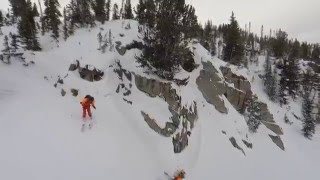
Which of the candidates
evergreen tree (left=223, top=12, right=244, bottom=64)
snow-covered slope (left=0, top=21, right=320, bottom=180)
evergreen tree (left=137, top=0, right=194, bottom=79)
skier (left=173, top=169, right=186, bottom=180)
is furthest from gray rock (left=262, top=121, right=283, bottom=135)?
evergreen tree (left=223, top=12, right=244, bottom=64)

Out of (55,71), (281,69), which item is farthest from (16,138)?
(281,69)

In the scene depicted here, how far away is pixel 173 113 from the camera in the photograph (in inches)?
850

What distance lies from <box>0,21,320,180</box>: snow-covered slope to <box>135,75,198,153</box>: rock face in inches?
17.1

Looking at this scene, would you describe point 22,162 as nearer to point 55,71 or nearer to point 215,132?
point 55,71

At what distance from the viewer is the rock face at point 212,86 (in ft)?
87.3

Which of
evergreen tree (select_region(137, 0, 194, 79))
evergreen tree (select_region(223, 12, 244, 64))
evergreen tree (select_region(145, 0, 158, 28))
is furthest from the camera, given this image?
evergreen tree (select_region(223, 12, 244, 64))

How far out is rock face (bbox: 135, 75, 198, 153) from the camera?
65.5ft

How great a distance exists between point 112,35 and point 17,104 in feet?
40.8

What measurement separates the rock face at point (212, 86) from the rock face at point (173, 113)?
114 inches

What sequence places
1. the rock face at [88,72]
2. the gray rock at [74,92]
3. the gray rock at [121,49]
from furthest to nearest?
the gray rock at [121,49]
the rock face at [88,72]
the gray rock at [74,92]

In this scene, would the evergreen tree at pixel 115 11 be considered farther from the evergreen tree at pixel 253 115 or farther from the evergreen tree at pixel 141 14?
the evergreen tree at pixel 253 115

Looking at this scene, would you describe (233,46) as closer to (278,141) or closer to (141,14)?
(278,141)

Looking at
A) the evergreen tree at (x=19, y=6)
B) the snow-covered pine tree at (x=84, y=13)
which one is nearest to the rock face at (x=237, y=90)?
the snow-covered pine tree at (x=84, y=13)

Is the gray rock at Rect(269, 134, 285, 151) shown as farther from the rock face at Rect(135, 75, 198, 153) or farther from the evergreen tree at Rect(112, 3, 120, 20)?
the evergreen tree at Rect(112, 3, 120, 20)
